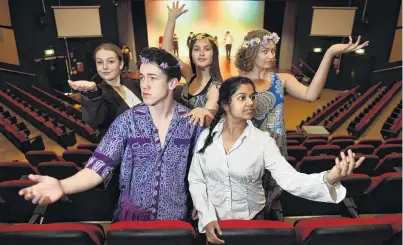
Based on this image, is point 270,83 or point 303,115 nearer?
point 270,83

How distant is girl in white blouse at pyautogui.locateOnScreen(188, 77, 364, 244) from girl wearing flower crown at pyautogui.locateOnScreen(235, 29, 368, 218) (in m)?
0.50

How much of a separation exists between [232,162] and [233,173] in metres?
0.06

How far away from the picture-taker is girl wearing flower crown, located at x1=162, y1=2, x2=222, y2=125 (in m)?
2.06

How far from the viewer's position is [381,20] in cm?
1149

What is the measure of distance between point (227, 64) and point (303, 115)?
4734 millimetres

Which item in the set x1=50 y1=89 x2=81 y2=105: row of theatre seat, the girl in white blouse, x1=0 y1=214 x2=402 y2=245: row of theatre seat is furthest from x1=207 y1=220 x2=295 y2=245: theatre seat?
x1=50 y1=89 x2=81 y2=105: row of theatre seat

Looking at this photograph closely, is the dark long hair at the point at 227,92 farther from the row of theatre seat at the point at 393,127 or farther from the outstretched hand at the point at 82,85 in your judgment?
the row of theatre seat at the point at 393,127

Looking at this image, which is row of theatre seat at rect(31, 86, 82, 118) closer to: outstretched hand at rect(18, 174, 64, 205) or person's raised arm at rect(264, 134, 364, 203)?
outstretched hand at rect(18, 174, 64, 205)

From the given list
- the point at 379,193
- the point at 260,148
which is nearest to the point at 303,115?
the point at 379,193

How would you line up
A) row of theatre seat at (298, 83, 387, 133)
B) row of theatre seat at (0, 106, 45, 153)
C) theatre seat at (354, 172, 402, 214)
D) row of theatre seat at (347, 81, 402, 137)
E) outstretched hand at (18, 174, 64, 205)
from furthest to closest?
row of theatre seat at (298, 83, 387, 133), row of theatre seat at (347, 81, 402, 137), row of theatre seat at (0, 106, 45, 153), theatre seat at (354, 172, 402, 214), outstretched hand at (18, 174, 64, 205)

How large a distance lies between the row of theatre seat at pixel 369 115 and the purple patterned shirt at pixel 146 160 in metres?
6.69

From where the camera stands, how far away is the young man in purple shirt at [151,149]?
1.54m

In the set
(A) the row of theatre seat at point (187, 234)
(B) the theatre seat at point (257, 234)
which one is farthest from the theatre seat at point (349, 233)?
(B) the theatre seat at point (257, 234)

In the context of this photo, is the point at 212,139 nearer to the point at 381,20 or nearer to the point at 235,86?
the point at 235,86
